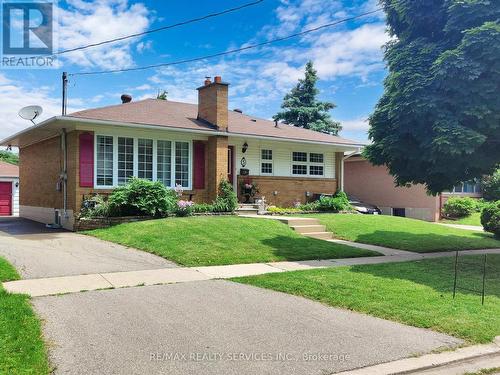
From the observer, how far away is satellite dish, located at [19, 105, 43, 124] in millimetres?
18500

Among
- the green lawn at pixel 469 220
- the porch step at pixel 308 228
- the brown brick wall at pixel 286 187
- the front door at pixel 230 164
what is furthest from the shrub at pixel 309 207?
the green lawn at pixel 469 220

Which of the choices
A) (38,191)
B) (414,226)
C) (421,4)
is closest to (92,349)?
(421,4)

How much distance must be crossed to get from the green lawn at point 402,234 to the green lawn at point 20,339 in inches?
405

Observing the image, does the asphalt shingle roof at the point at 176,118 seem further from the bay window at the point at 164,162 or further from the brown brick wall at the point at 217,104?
the bay window at the point at 164,162

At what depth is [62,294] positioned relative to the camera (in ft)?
22.9

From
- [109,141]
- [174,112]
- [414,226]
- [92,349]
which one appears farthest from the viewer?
[174,112]

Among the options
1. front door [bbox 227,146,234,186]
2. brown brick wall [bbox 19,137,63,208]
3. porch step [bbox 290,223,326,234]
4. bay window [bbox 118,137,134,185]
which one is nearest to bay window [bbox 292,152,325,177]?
front door [bbox 227,146,234,186]

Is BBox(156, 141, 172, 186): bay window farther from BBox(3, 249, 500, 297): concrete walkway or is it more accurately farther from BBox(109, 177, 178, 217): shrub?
BBox(3, 249, 500, 297): concrete walkway

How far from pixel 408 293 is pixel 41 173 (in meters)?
17.9

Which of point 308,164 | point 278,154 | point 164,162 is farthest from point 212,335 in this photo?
point 308,164

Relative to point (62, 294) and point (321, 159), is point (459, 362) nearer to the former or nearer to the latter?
point (62, 294)

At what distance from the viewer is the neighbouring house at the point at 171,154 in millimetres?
16359

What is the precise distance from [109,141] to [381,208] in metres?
16.8

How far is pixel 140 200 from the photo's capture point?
593 inches
